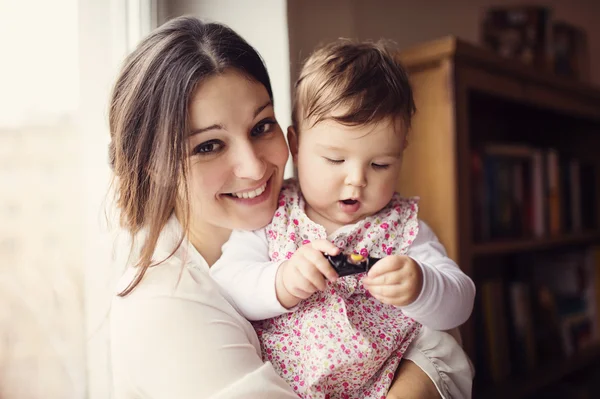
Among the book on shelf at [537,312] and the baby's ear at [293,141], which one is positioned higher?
the baby's ear at [293,141]

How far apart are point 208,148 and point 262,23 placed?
308mm

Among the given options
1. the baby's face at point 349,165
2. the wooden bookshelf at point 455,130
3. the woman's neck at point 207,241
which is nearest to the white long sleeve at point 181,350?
the woman's neck at point 207,241

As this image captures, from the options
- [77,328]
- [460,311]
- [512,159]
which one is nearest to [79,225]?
[77,328]

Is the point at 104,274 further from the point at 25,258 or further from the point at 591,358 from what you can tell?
the point at 591,358

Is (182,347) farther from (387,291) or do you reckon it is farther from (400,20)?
(400,20)

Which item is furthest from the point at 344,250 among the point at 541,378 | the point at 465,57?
the point at 541,378

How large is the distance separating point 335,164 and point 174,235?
10.4 inches

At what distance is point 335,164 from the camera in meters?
0.75

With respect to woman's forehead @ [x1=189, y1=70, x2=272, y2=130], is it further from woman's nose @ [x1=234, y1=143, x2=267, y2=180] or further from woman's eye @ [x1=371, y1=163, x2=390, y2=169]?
woman's eye @ [x1=371, y1=163, x2=390, y2=169]

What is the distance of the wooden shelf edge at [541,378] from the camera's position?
5.89 feet

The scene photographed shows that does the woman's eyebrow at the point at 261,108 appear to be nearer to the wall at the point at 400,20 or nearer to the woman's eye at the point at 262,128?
the woman's eye at the point at 262,128

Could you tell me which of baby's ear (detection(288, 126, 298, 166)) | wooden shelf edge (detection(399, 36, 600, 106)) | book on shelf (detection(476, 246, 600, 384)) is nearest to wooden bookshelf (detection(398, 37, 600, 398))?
wooden shelf edge (detection(399, 36, 600, 106))

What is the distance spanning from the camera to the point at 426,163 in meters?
1.47

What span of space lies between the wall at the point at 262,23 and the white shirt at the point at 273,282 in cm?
29
